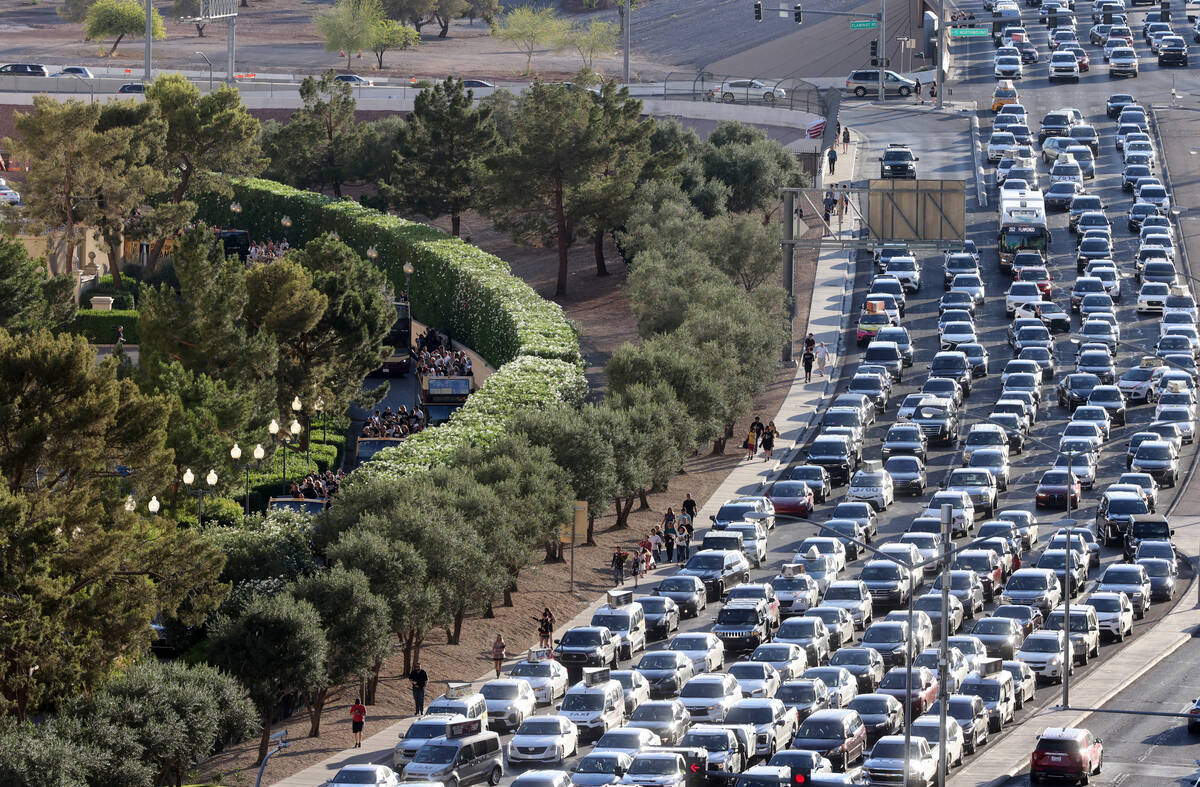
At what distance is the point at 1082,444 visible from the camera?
71938 mm

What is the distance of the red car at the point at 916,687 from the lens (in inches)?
1940

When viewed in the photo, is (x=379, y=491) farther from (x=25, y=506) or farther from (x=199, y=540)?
(x=25, y=506)

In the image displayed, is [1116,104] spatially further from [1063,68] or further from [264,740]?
[264,740]

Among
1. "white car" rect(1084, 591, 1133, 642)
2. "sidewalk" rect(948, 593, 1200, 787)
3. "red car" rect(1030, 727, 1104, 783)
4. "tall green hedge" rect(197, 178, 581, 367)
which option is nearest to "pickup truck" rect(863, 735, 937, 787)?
"sidewalk" rect(948, 593, 1200, 787)

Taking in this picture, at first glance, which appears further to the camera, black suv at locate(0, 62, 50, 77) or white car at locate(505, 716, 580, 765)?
black suv at locate(0, 62, 50, 77)

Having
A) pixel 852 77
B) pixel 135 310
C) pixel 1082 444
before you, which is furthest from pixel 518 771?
pixel 852 77

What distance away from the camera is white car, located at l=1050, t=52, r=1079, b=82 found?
136 meters

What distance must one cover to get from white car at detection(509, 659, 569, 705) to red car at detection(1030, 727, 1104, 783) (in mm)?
11830

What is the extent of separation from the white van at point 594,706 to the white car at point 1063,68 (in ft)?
306

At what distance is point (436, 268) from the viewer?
323ft

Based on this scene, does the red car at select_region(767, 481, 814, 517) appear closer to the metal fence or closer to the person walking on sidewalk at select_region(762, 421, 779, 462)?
the person walking on sidewalk at select_region(762, 421, 779, 462)

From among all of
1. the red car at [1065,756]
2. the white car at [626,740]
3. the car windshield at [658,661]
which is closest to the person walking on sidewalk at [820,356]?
the car windshield at [658,661]

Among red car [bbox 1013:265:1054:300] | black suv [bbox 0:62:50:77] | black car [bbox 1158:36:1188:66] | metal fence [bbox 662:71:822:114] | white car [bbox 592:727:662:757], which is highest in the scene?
black car [bbox 1158:36:1188:66]

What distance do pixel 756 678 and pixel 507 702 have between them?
5.67 metres
